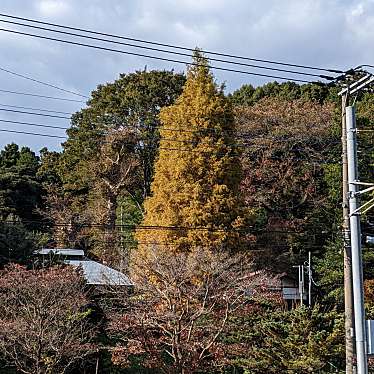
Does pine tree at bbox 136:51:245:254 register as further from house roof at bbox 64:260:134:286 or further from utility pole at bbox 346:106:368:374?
utility pole at bbox 346:106:368:374

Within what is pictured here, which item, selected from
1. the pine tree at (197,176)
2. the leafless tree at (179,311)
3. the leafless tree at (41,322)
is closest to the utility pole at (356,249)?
the leafless tree at (179,311)

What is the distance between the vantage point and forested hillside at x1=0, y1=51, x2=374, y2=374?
1504 centimetres

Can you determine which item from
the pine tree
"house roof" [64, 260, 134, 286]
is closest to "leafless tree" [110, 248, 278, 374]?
"house roof" [64, 260, 134, 286]

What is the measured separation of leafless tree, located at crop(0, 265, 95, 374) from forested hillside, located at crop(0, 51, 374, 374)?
0.11 feet

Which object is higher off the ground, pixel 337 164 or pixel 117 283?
pixel 337 164

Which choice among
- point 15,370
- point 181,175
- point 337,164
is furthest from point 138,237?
point 337,164

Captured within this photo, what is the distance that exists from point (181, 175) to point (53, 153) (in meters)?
11.9

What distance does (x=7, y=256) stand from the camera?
18.2m

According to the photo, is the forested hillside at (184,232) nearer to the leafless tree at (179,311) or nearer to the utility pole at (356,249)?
the leafless tree at (179,311)

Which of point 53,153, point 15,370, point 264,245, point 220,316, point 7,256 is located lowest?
point 15,370

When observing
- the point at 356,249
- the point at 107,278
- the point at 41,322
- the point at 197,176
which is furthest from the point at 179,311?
the point at 356,249

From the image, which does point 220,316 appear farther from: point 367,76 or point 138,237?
point 367,76

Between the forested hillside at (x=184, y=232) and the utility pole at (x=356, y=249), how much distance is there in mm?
6246

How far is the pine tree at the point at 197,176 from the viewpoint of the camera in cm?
1908
